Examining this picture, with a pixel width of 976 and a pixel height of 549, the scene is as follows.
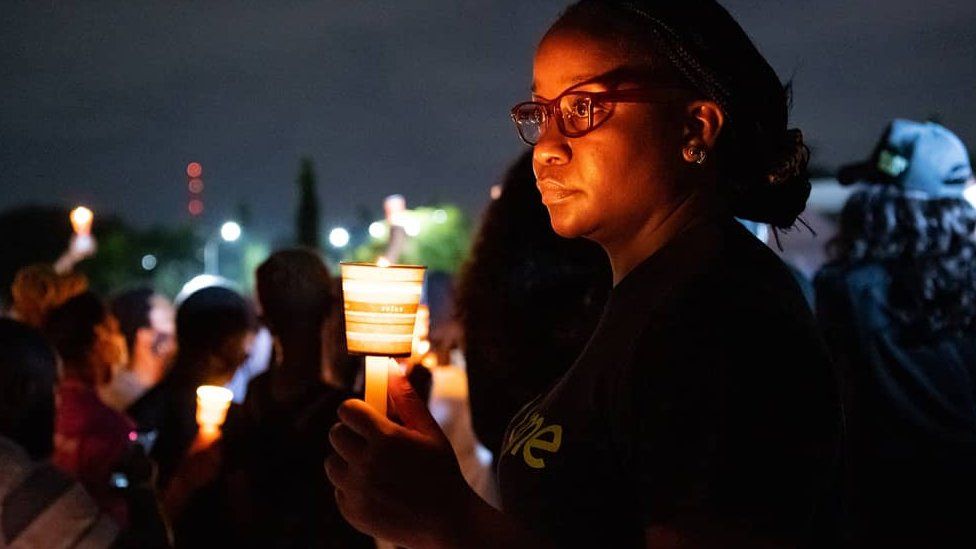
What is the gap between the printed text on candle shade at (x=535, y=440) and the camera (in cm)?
178

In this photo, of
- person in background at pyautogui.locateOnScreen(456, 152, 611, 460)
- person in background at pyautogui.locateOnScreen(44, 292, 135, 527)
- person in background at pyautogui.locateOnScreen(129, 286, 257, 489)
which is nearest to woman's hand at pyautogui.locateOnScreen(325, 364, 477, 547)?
person in background at pyautogui.locateOnScreen(456, 152, 611, 460)

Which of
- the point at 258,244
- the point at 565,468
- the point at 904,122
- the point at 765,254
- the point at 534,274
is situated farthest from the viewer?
the point at 258,244

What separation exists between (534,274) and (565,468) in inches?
78.8

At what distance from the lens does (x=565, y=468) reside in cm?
173

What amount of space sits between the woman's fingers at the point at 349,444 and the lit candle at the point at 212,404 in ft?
7.06

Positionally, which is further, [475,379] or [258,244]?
[258,244]

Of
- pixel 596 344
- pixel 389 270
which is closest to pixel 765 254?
pixel 596 344

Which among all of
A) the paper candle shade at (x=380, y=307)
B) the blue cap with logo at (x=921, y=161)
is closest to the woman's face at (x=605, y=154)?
the paper candle shade at (x=380, y=307)

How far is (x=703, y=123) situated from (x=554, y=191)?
0.98 feet

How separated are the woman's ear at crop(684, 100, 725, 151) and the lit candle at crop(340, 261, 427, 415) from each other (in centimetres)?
56

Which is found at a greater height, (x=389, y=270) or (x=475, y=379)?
(x=389, y=270)

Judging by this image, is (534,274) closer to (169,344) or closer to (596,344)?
(596,344)

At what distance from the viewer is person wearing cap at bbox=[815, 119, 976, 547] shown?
396 centimetres

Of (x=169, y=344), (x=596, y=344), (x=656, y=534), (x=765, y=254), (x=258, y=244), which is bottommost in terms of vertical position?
(x=258, y=244)
